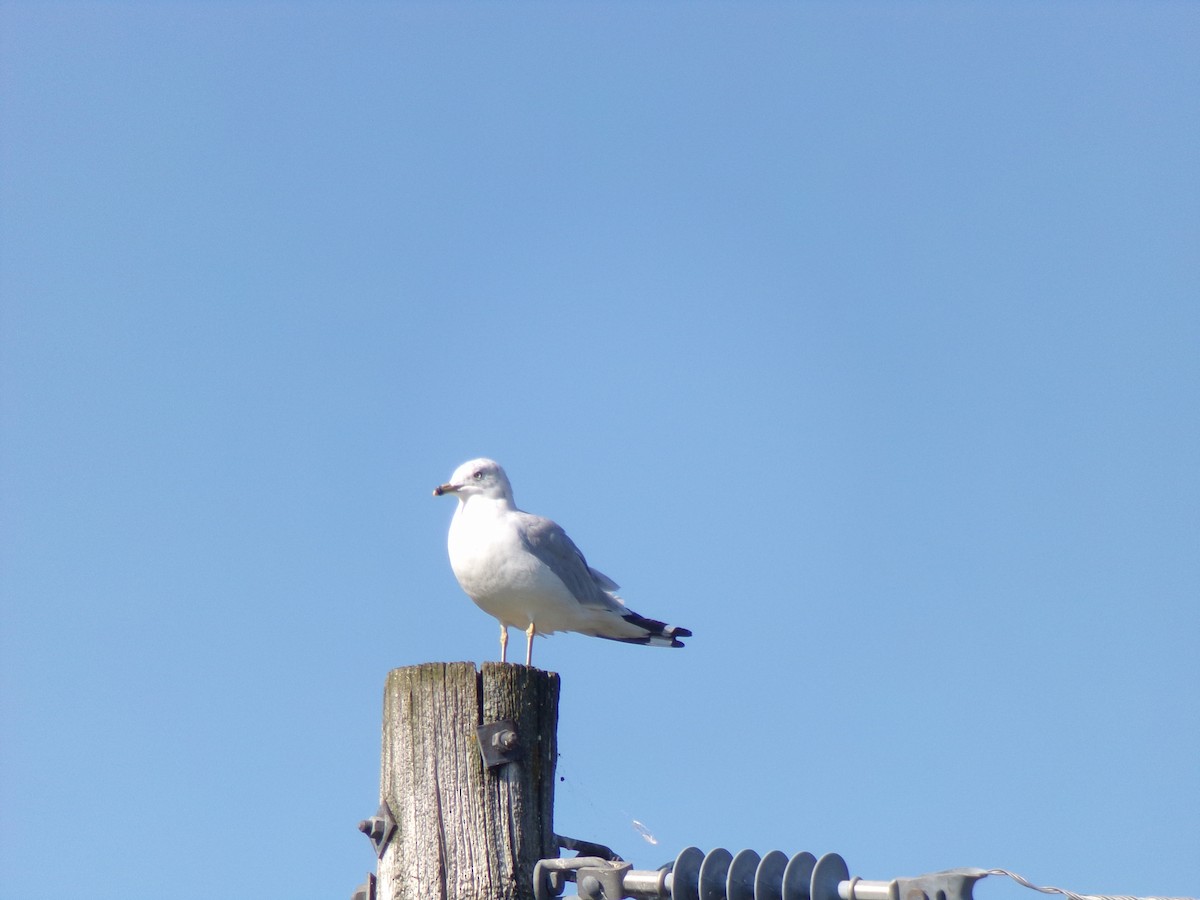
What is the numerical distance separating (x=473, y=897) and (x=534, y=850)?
0.72 feet

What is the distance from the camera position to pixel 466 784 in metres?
4.27

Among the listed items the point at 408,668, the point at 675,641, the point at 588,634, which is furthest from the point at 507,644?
the point at 408,668

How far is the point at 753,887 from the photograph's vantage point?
3.97m

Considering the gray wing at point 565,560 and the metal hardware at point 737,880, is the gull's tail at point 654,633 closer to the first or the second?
the gray wing at point 565,560

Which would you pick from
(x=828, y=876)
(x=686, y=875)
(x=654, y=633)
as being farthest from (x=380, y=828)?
(x=654, y=633)

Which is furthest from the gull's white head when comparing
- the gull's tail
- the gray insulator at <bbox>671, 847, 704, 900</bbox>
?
the gray insulator at <bbox>671, 847, 704, 900</bbox>

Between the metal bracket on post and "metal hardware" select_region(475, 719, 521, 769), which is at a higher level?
"metal hardware" select_region(475, 719, 521, 769)

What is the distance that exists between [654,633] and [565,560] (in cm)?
102

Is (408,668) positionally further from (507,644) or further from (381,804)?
(507,644)

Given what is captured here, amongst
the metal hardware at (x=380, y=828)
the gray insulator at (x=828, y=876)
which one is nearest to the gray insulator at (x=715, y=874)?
the gray insulator at (x=828, y=876)

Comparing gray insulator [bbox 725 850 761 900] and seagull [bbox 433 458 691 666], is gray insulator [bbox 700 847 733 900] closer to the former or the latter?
gray insulator [bbox 725 850 761 900]

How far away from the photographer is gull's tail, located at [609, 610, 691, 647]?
862 cm

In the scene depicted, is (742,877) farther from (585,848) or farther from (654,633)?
(654,633)

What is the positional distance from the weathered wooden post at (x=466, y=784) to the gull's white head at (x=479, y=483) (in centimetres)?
392
